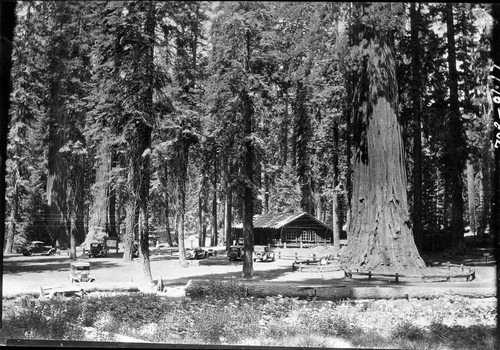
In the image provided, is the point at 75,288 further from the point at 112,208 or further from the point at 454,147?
the point at 454,147

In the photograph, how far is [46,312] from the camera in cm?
650

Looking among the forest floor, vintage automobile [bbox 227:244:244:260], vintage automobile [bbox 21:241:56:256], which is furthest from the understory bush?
vintage automobile [bbox 227:244:244:260]

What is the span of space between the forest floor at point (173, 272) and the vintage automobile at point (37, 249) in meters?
0.09

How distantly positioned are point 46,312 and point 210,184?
3.58 m

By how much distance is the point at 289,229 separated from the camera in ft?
44.6

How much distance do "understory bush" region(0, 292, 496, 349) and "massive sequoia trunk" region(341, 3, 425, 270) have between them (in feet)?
3.79

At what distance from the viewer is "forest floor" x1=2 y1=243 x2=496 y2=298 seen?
260 inches

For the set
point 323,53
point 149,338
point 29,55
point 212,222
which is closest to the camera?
point 149,338

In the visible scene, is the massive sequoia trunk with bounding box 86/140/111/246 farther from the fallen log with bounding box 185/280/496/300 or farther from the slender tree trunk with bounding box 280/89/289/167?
the slender tree trunk with bounding box 280/89/289/167

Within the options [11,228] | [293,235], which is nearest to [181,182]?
[11,228]

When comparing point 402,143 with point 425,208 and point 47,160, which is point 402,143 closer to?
point 425,208

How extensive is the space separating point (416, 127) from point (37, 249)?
673cm

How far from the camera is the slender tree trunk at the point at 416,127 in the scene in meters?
7.18

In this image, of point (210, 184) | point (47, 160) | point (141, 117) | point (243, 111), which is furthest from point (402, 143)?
point (47, 160)
